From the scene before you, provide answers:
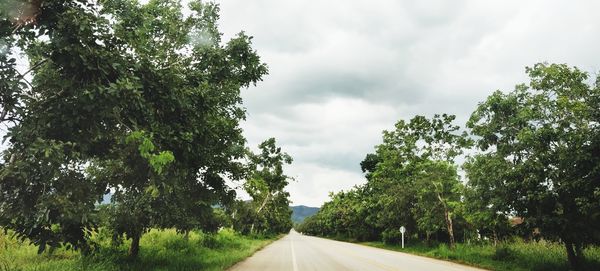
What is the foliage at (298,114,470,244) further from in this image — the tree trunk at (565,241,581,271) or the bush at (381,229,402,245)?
the tree trunk at (565,241,581,271)

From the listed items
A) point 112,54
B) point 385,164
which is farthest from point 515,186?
point 385,164

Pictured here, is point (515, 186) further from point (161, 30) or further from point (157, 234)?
point (157, 234)

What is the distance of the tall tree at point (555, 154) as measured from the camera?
47.8ft

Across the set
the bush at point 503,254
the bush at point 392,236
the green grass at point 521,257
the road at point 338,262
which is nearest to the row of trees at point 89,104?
the road at point 338,262

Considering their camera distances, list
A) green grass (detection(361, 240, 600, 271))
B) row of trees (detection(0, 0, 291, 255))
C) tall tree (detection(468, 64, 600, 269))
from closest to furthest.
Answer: row of trees (detection(0, 0, 291, 255)), tall tree (detection(468, 64, 600, 269)), green grass (detection(361, 240, 600, 271))

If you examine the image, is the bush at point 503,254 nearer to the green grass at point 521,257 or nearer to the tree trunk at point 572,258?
the green grass at point 521,257

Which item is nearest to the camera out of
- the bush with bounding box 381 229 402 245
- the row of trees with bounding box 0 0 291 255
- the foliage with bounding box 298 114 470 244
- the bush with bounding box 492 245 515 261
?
the row of trees with bounding box 0 0 291 255

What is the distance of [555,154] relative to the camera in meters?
16.3

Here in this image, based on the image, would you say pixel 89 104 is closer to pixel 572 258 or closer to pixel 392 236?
pixel 572 258

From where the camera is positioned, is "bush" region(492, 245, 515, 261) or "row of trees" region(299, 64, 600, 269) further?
"bush" region(492, 245, 515, 261)

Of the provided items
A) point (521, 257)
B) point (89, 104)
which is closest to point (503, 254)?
point (521, 257)

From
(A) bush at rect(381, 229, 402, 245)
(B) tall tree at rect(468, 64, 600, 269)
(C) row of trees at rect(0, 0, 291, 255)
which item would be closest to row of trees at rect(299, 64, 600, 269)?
(B) tall tree at rect(468, 64, 600, 269)

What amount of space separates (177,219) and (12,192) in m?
7.67

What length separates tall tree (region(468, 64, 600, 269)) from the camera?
14.6 meters
